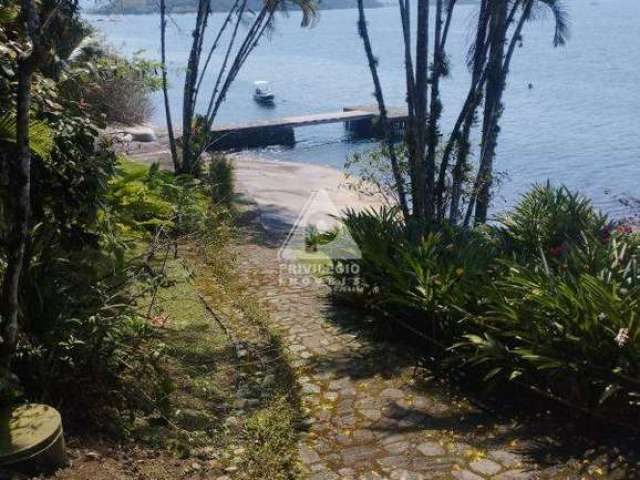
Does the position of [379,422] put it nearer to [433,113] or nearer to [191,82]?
[433,113]

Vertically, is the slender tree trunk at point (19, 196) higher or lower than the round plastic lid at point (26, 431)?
higher

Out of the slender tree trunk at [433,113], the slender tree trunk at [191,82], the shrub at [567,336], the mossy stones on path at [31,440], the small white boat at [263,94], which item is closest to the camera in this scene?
the mossy stones on path at [31,440]

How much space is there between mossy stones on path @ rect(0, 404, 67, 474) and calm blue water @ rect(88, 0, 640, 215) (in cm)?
572

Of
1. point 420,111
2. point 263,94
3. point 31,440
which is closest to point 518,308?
point 31,440

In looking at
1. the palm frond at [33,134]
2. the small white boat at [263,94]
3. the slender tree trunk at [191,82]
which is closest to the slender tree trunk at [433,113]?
the slender tree trunk at [191,82]

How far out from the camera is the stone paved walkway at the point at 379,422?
4.35m

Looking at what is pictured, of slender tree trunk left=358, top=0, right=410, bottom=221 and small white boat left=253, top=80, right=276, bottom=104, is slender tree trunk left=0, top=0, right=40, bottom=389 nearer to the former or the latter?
slender tree trunk left=358, top=0, right=410, bottom=221

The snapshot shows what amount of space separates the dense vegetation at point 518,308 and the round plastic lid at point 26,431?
286 centimetres

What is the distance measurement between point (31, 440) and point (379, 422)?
94.1 inches

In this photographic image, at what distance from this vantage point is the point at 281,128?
3031 cm

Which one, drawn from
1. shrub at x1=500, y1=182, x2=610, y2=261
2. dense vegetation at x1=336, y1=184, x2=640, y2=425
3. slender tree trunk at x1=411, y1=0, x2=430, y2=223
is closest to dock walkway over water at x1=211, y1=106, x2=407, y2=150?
shrub at x1=500, y1=182, x2=610, y2=261

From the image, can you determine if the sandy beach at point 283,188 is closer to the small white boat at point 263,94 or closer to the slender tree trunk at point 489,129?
the slender tree trunk at point 489,129

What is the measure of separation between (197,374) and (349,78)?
46.7 m

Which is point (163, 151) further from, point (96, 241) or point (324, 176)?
point (96, 241)
